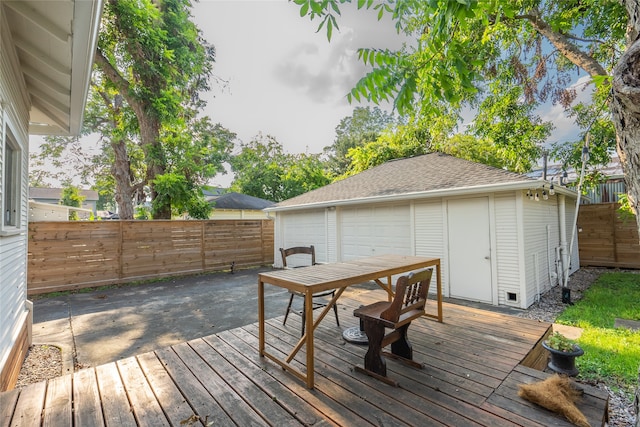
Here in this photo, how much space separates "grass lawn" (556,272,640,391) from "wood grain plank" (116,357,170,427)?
3.94 m

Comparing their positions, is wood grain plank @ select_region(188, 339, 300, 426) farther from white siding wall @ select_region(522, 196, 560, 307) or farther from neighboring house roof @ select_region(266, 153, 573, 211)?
white siding wall @ select_region(522, 196, 560, 307)

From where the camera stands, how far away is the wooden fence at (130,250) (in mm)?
7055

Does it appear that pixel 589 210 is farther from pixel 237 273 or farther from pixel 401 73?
pixel 237 273

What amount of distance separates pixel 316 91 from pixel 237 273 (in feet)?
22.9

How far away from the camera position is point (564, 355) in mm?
2781

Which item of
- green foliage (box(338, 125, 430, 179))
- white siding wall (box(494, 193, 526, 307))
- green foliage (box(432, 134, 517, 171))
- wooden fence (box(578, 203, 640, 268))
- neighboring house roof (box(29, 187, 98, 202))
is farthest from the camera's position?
neighboring house roof (box(29, 187, 98, 202))

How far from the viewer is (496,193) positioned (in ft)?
17.9

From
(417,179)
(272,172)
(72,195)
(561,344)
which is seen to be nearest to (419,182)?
(417,179)

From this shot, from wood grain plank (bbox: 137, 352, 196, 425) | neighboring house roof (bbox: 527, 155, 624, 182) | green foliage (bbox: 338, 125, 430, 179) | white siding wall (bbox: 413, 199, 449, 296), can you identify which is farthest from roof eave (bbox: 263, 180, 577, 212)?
green foliage (bbox: 338, 125, 430, 179)

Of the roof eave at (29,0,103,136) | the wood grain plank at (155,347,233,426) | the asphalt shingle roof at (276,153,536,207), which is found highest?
the roof eave at (29,0,103,136)

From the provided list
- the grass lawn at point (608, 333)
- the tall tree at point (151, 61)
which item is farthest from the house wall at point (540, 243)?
the tall tree at point (151, 61)

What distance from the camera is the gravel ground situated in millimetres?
2394

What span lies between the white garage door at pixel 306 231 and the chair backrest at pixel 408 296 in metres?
6.15

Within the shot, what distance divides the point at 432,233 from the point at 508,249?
146cm
